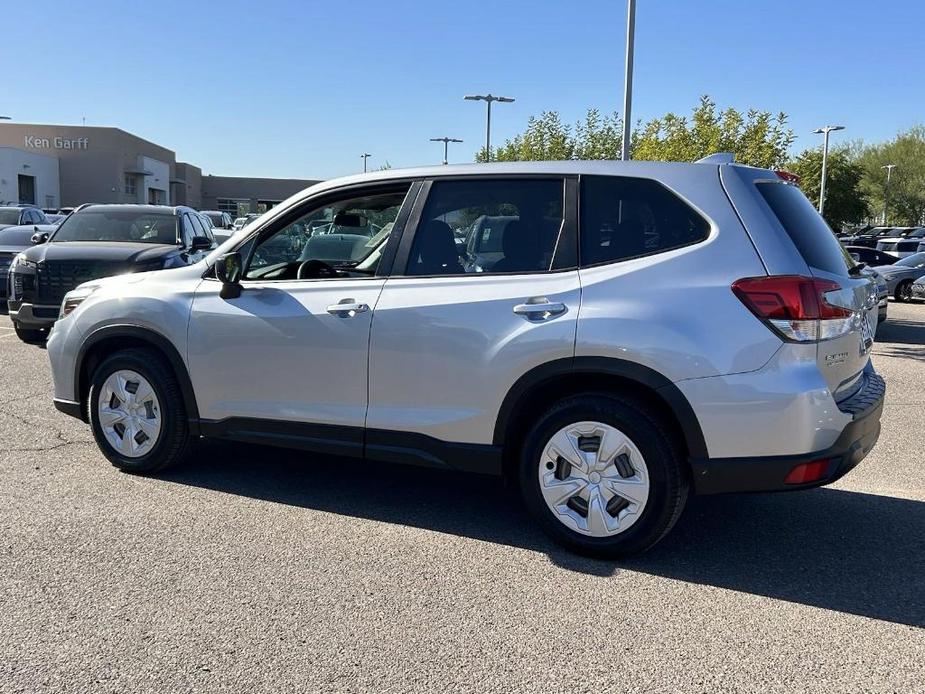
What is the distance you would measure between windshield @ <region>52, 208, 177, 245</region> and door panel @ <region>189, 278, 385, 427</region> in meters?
6.85

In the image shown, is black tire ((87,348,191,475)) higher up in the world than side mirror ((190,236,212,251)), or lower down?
lower down

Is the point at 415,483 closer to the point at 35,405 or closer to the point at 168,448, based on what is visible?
the point at 168,448

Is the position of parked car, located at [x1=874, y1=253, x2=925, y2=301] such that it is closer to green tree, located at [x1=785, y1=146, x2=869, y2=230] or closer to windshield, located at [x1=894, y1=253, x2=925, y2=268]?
windshield, located at [x1=894, y1=253, x2=925, y2=268]

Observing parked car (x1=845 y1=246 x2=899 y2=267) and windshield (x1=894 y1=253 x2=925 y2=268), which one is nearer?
parked car (x1=845 y1=246 x2=899 y2=267)

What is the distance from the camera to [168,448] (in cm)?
505

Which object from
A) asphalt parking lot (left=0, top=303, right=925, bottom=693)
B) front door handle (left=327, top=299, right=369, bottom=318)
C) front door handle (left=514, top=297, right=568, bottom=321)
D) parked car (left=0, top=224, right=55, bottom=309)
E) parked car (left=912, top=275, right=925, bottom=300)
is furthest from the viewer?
parked car (left=912, top=275, right=925, bottom=300)

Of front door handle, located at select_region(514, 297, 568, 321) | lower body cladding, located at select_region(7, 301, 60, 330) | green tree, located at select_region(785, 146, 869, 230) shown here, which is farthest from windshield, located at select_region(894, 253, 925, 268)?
green tree, located at select_region(785, 146, 869, 230)

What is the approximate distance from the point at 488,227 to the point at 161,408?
2.27m

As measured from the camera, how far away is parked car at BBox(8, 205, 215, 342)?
31.8 ft

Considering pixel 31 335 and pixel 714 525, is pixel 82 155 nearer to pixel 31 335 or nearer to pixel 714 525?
pixel 31 335

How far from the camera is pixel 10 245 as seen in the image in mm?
14484

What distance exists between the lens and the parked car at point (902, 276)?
1928 cm

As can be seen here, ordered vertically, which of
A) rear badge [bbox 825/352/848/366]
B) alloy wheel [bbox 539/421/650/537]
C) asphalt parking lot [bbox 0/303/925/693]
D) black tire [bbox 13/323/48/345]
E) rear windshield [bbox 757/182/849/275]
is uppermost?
rear windshield [bbox 757/182/849/275]

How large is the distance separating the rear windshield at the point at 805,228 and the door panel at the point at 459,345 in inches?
38.6
